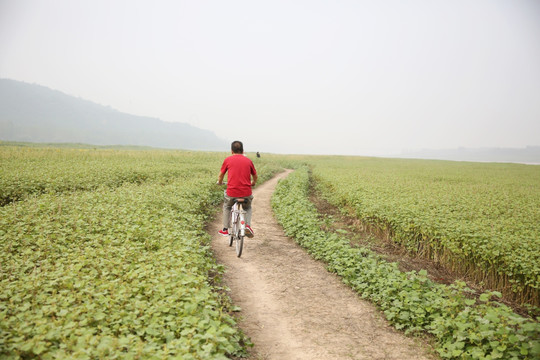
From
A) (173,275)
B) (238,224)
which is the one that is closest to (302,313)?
(173,275)

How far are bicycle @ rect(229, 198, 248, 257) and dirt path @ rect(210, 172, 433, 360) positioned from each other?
17.8 inches

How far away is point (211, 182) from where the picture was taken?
62.4ft

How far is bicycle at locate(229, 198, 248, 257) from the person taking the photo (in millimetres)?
9141

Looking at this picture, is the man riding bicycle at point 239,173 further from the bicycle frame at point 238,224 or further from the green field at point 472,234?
the green field at point 472,234

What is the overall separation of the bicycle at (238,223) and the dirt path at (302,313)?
1.48ft

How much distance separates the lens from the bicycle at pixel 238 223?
914cm

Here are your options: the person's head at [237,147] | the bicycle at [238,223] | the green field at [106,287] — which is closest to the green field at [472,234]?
the bicycle at [238,223]

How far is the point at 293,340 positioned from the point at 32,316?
3.99m

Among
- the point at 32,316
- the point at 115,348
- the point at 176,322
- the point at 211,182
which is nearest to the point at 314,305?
the point at 176,322

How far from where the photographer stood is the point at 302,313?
638 cm

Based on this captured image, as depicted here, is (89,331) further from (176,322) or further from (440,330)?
(440,330)

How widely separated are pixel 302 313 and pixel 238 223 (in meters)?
3.71

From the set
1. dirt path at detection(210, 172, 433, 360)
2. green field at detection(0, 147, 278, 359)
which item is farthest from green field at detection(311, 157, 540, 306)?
green field at detection(0, 147, 278, 359)

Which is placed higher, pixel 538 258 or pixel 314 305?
pixel 538 258
